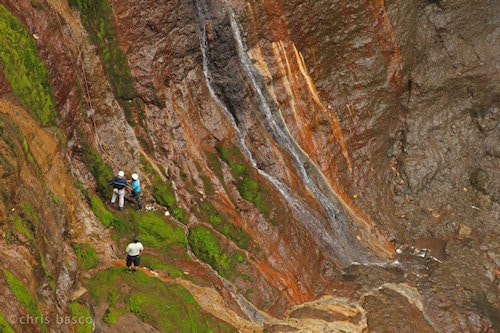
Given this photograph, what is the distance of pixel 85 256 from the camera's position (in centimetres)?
1284

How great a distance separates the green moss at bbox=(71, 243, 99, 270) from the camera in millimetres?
12664

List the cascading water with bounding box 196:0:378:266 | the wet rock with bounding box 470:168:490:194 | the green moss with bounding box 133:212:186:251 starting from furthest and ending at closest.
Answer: the wet rock with bounding box 470:168:490:194, the cascading water with bounding box 196:0:378:266, the green moss with bounding box 133:212:186:251

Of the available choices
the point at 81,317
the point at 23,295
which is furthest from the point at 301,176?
the point at 23,295

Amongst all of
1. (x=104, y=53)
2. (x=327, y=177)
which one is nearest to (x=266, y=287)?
(x=327, y=177)

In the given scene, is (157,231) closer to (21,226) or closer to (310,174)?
(21,226)

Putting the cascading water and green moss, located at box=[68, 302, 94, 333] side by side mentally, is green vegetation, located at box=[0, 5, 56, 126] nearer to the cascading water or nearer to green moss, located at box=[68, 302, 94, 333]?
green moss, located at box=[68, 302, 94, 333]

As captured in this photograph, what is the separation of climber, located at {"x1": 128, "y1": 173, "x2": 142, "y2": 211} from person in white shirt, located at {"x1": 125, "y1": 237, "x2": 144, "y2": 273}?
8.16ft

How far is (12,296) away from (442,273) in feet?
51.2

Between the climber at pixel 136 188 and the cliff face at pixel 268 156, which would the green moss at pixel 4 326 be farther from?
the climber at pixel 136 188

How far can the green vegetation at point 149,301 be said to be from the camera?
1183 cm

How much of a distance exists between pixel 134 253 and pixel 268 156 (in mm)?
8023

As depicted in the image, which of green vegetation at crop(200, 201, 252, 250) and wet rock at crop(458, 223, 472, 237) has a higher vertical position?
green vegetation at crop(200, 201, 252, 250)

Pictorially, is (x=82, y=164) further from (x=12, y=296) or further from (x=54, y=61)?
(x=12, y=296)

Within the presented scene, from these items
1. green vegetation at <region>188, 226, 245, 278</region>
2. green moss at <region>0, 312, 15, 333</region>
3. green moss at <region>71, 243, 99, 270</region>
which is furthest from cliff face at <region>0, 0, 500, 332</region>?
green moss at <region>0, 312, 15, 333</region>
